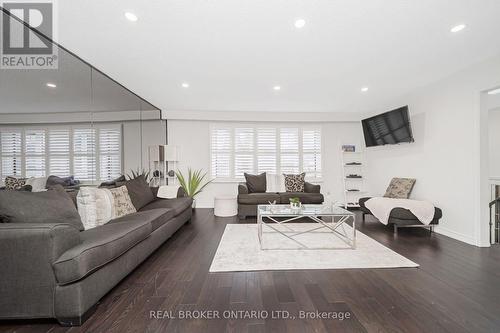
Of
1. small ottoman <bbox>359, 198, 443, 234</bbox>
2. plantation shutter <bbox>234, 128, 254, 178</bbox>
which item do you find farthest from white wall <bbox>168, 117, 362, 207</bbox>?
small ottoman <bbox>359, 198, 443, 234</bbox>

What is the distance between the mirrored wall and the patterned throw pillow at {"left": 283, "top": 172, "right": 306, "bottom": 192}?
3706 mm

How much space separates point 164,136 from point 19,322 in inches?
181

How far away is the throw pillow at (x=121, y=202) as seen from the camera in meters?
2.81

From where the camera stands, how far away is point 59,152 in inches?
101

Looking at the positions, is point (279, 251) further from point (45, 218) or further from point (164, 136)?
point (164, 136)

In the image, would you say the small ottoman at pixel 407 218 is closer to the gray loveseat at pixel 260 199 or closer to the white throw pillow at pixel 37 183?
the gray loveseat at pixel 260 199

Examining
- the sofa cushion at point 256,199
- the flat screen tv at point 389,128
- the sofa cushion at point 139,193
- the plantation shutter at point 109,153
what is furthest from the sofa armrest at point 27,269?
the flat screen tv at point 389,128

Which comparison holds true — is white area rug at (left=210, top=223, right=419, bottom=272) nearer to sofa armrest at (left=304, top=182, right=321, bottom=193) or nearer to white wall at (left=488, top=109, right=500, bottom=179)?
sofa armrest at (left=304, top=182, right=321, bottom=193)

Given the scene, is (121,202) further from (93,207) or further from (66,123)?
(66,123)

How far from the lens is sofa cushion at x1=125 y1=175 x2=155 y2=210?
3.31 meters

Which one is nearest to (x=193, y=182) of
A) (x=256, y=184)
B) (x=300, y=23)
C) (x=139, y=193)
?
(x=256, y=184)

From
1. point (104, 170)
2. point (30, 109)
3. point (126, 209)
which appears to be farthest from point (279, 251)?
point (30, 109)

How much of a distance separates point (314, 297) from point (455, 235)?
3221mm

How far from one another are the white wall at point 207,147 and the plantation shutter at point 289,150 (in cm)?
85
